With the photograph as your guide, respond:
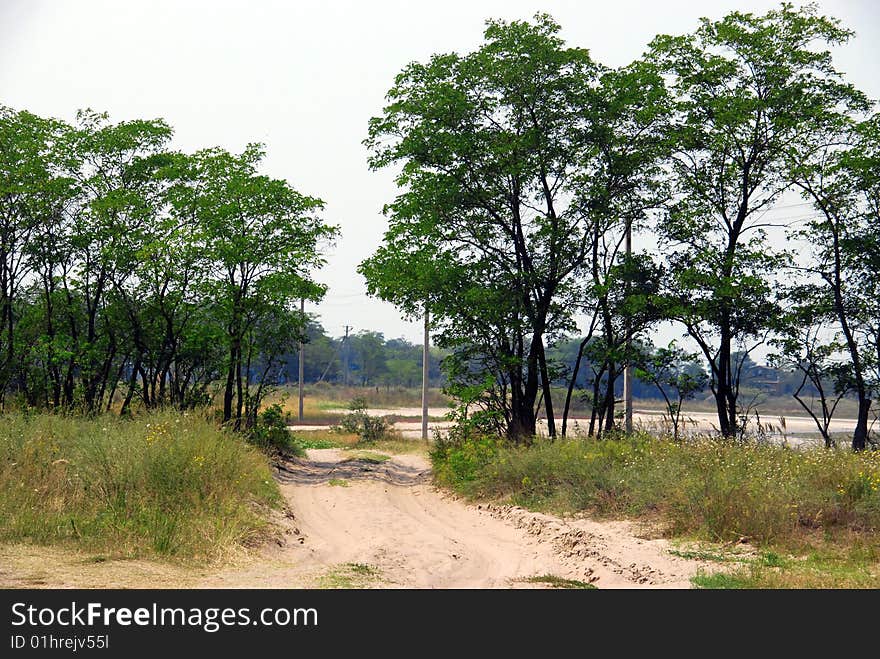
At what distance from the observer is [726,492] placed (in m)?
11.1

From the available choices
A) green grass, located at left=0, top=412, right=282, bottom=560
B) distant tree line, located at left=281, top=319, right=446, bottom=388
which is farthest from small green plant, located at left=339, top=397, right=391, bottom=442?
distant tree line, located at left=281, top=319, right=446, bottom=388

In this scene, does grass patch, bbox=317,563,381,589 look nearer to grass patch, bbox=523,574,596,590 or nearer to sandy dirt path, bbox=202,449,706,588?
sandy dirt path, bbox=202,449,706,588

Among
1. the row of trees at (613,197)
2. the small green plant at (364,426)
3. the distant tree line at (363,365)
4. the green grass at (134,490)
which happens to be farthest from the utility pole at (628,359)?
the distant tree line at (363,365)

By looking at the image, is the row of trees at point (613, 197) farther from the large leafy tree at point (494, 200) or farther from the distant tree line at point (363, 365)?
the distant tree line at point (363, 365)

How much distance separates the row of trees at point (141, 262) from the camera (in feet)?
68.0

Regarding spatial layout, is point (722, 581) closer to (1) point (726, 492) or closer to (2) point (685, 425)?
(1) point (726, 492)

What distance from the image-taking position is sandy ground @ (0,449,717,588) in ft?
26.9

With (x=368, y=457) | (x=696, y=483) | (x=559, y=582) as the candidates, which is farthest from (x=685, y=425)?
(x=559, y=582)

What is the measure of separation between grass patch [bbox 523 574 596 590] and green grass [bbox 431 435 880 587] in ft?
5.05

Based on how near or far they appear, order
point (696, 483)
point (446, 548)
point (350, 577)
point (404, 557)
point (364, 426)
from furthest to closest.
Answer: point (364, 426) → point (696, 483) → point (446, 548) → point (404, 557) → point (350, 577)

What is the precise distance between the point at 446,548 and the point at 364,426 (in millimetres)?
22868

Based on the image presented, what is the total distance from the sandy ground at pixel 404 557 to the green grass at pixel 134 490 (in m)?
0.45

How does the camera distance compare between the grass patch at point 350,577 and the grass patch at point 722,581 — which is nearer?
the grass patch at point 722,581
